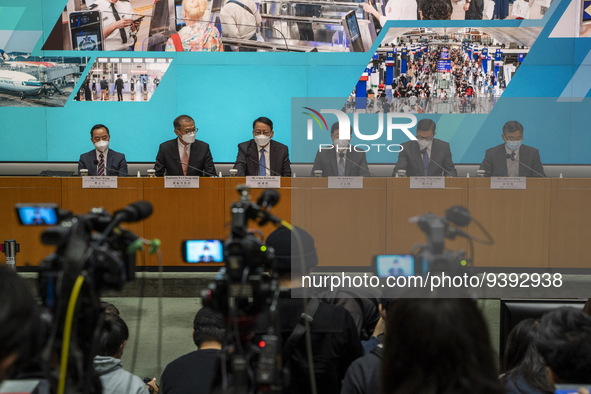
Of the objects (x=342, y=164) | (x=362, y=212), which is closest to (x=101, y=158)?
(x=342, y=164)

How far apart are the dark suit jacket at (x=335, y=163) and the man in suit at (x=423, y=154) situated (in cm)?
37

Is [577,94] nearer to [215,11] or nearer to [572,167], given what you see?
[572,167]

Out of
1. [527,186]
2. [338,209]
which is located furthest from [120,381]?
[527,186]

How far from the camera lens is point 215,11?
8.15 meters

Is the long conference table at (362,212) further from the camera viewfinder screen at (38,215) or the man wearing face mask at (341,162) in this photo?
the camera viewfinder screen at (38,215)

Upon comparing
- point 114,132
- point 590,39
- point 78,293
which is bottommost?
point 78,293

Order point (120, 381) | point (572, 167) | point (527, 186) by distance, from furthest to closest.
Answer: point (572, 167), point (527, 186), point (120, 381)

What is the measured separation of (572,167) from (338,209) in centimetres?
475

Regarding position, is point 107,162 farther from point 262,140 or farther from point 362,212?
point 362,212

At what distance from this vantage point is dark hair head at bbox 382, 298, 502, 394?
1251 mm

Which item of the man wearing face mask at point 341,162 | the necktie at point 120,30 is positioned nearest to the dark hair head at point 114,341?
the man wearing face mask at point 341,162

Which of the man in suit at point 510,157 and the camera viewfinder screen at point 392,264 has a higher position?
the man in suit at point 510,157

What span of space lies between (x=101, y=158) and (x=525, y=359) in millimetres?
5184

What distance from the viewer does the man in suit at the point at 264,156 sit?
643 cm
